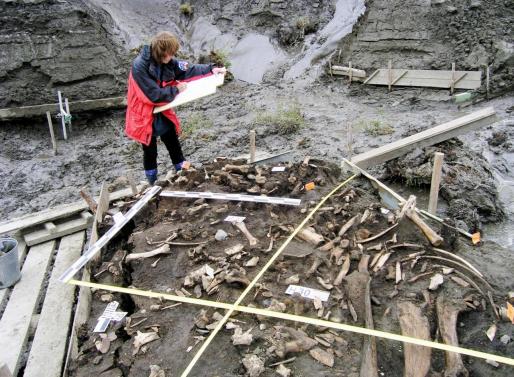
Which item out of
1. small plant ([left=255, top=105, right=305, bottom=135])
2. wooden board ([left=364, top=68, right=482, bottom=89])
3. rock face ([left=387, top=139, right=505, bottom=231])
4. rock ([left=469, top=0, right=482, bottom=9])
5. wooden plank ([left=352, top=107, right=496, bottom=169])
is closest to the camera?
rock face ([left=387, top=139, right=505, bottom=231])

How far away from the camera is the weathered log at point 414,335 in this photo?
2.69 metres

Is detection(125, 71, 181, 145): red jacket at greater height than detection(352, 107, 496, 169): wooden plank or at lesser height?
greater

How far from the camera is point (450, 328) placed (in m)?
2.97

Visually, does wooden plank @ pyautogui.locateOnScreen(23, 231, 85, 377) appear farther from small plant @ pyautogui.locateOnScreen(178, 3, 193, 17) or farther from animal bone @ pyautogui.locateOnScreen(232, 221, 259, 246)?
small plant @ pyautogui.locateOnScreen(178, 3, 193, 17)

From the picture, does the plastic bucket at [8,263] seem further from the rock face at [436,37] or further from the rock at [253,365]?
the rock face at [436,37]

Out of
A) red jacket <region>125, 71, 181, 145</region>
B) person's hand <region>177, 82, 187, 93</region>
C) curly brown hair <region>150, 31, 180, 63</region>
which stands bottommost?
red jacket <region>125, 71, 181, 145</region>

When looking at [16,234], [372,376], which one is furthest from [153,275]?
[16,234]

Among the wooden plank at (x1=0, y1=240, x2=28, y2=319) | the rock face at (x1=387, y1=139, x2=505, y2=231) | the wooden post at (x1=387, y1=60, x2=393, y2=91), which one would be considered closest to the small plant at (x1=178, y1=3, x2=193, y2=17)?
the wooden post at (x1=387, y1=60, x2=393, y2=91)

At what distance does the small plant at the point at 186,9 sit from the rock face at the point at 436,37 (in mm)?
5977

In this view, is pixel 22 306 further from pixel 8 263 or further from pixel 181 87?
pixel 181 87

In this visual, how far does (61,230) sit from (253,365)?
3.50 meters

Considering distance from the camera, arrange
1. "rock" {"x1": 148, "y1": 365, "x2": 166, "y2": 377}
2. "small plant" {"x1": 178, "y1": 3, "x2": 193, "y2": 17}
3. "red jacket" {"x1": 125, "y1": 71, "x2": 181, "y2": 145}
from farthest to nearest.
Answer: "small plant" {"x1": 178, "y1": 3, "x2": 193, "y2": 17} → "red jacket" {"x1": 125, "y1": 71, "x2": 181, "y2": 145} → "rock" {"x1": 148, "y1": 365, "x2": 166, "y2": 377}

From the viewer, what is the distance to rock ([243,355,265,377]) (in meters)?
2.69

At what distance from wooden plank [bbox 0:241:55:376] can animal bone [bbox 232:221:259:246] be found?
2111 millimetres
